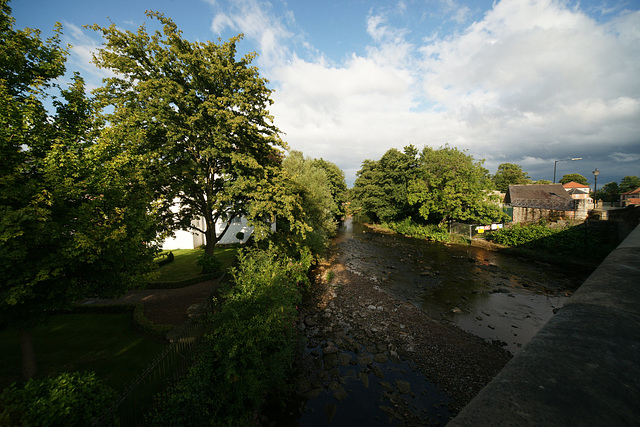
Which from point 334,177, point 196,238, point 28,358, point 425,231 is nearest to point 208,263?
point 196,238

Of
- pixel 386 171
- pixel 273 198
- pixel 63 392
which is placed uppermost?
pixel 386 171

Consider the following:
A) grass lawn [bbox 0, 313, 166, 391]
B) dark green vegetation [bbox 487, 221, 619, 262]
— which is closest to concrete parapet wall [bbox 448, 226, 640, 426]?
grass lawn [bbox 0, 313, 166, 391]

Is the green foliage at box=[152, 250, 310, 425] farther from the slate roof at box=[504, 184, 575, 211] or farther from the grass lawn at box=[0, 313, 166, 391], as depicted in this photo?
the slate roof at box=[504, 184, 575, 211]

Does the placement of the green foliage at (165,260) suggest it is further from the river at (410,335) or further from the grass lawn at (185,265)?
the river at (410,335)

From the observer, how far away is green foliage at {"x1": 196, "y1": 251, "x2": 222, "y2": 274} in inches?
679

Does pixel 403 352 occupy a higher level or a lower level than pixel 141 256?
lower

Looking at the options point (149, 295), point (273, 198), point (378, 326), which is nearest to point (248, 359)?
point (378, 326)

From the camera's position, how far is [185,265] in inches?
768

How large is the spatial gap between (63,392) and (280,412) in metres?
5.65

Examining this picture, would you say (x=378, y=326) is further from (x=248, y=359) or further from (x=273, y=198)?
(x=273, y=198)

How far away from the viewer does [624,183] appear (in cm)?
8656

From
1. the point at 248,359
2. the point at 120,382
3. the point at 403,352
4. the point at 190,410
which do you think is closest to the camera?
the point at 190,410

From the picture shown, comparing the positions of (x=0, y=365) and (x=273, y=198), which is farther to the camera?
(x=273, y=198)

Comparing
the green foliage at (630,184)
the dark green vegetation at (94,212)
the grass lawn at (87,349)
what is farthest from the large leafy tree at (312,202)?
the green foliage at (630,184)
